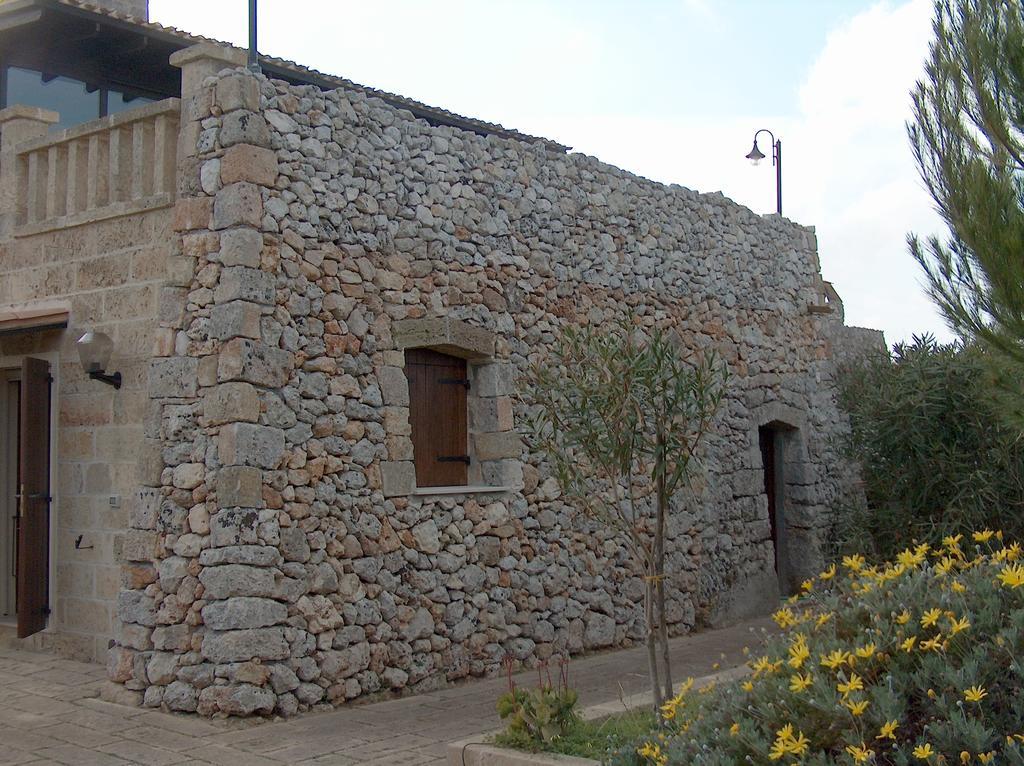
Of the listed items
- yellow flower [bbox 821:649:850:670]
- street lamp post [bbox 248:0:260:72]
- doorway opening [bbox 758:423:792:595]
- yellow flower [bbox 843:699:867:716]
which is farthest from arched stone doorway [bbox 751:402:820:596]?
yellow flower [bbox 843:699:867:716]

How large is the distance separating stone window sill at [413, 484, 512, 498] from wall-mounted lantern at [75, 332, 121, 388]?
2.17 meters

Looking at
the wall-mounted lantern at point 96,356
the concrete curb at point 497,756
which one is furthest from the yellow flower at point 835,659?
the wall-mounted lantern at point 96,356

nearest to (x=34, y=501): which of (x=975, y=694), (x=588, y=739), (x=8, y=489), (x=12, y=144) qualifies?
(x=8, y=489)

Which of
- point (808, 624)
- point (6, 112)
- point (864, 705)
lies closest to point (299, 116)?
point (6, 112)

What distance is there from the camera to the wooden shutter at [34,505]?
7.76 m

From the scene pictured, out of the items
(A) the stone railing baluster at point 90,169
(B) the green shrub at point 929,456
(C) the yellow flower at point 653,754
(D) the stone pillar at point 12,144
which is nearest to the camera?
(C) the yellow flower at point 653,754

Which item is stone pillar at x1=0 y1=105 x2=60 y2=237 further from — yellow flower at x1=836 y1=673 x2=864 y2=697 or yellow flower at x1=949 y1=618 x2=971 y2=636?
yellow flower at x1=949 y1=618 x2=971 y2=636

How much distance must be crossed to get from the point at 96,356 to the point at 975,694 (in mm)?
6057

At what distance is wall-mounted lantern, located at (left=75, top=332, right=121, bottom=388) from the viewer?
24.3ft

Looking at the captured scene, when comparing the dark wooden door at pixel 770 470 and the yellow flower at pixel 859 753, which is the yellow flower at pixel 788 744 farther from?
the dark wooden door at pixel 770 470

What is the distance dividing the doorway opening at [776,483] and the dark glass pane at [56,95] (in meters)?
7.65

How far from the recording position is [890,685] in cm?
326

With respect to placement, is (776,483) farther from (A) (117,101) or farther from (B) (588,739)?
(A) (117,101)

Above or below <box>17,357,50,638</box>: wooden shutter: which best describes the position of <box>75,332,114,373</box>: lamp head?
above
